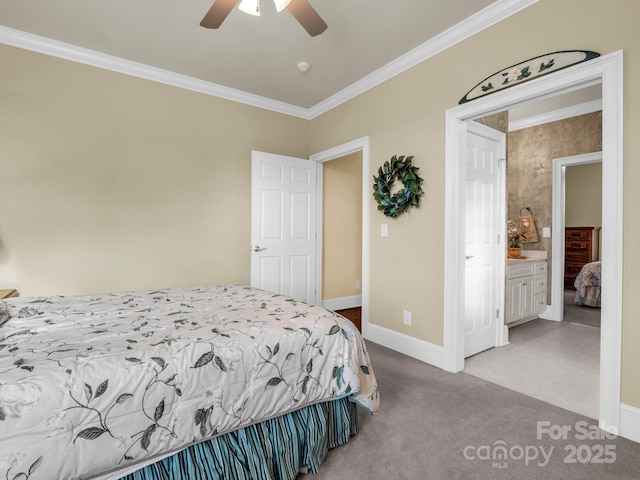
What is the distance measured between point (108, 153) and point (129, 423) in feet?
Answer: 9.20

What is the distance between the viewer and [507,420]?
2066 millimetres

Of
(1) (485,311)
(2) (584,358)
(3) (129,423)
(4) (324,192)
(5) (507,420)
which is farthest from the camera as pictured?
(4) (324,192)

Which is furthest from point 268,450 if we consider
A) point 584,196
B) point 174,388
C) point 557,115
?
point 584,196

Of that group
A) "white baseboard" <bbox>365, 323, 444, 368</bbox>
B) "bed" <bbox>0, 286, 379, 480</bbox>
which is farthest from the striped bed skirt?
"white baseboard" <bbox>365, 323, 444, 368</bbox>

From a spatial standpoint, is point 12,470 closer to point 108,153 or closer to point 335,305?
point 108,153

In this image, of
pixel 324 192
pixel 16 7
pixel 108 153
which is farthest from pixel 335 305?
pixel 16 7

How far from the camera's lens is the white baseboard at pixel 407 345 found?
2875 mm

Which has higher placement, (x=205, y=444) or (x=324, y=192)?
(x=324, y=192)

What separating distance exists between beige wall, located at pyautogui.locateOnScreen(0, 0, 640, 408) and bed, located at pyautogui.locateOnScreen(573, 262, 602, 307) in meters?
3.60

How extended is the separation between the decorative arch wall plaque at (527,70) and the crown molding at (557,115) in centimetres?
257

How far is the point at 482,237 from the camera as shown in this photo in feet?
10.7

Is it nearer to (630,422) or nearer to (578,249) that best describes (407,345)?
(630,422)

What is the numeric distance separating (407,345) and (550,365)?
120 cm

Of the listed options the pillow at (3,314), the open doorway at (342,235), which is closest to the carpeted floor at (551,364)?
the open doorway at (342,235)
